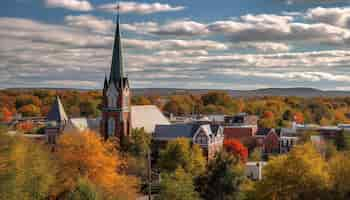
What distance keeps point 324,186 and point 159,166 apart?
27379 millimetres

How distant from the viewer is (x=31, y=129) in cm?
10125

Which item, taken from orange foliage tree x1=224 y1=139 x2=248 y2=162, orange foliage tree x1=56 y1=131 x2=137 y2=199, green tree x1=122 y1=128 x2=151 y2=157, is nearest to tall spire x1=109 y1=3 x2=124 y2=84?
green tree x1=122 y1=128 x2=151 y2=157

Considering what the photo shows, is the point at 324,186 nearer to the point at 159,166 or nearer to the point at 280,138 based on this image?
the point at 159,166

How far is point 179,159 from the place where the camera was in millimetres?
59562

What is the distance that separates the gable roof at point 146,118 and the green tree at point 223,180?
30168mm

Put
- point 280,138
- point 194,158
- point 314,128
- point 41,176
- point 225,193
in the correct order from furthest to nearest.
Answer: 1. point 314,128
2. point 280,138
3. point 194,158
4. point 225,193
5. point 41,176

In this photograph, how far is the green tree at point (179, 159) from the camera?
5912cm

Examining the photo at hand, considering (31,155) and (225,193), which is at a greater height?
(31,155)

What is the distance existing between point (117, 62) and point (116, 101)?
5.20 metres

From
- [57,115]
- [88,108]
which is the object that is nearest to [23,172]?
[57,115]

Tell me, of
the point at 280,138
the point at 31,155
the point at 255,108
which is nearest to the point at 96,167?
the point at 31,155

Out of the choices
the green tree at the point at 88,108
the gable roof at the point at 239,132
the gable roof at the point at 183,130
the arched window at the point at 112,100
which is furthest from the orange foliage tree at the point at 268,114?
the arched window at the point at 112,100

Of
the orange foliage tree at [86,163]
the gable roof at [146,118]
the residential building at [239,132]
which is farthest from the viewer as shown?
the residential building at [239,132]

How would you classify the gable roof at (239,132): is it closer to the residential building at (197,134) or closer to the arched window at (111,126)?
the residential building at (197,134)
